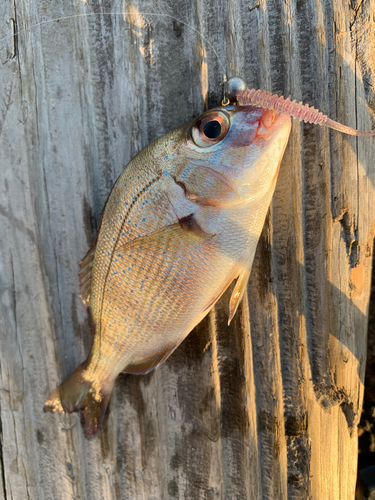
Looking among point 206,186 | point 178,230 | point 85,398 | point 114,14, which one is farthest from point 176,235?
point 114,14

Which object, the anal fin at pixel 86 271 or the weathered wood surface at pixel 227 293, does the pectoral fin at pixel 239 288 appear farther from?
the anal fin at pixel 86 271

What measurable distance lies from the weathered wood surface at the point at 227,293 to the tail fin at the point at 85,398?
123mm

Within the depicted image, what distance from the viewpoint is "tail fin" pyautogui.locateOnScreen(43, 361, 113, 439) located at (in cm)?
124

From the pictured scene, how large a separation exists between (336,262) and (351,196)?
306mm

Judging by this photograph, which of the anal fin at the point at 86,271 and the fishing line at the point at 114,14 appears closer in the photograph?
the anal fin at the point at 86,271

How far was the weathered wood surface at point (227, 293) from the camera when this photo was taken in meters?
1.31

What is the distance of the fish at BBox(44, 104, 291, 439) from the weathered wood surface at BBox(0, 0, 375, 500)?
271 millimetres

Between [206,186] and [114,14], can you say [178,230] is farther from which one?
[114,14]

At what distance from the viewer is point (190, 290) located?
1.08 meters

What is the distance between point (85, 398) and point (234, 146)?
45.6 inches

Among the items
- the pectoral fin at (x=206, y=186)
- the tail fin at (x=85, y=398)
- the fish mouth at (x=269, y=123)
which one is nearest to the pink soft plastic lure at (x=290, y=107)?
the fish mouth at (x=269, y=123)

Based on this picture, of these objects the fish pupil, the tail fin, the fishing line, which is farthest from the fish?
the fishing line

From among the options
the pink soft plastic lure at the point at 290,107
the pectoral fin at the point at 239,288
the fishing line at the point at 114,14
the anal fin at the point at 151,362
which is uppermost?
the fishing line at the point at 114,14

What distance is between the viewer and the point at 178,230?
1032 mm
